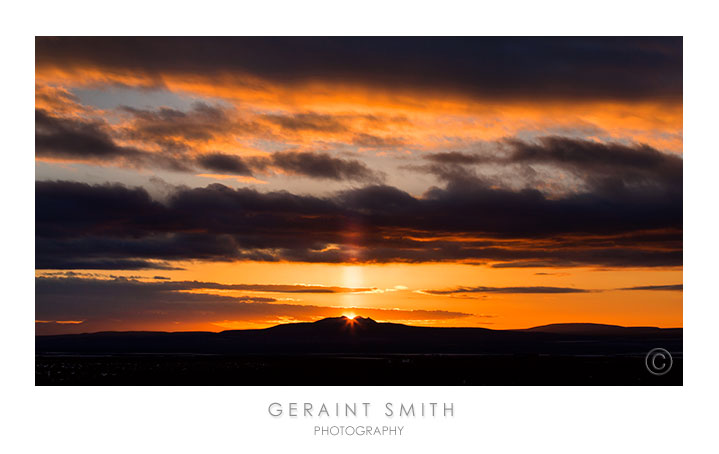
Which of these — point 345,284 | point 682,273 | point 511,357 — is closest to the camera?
point 682,273

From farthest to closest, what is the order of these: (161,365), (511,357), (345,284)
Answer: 1. (511,357)
2. (161,365)
3. (345,284)

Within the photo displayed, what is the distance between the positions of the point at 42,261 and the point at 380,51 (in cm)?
1076

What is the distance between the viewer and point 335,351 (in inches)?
1380

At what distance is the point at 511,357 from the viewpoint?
138ft
